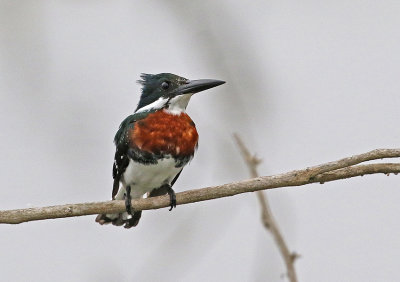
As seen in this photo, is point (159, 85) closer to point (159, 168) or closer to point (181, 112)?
point (181, 112)

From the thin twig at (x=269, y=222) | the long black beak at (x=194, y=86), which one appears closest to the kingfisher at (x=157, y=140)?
the long black beak at (x=194, y=86)

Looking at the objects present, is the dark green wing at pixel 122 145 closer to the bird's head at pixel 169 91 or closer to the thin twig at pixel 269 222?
the bird's head at pixel 169 91

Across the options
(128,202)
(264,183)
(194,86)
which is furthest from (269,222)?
(194,86)

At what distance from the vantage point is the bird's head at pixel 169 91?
15.9 feet

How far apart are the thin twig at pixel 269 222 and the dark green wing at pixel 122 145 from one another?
112cm

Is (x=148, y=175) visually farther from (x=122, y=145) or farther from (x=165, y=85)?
(x=165, y=85)

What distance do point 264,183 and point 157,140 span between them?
1.37 m

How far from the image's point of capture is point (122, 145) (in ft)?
15.6

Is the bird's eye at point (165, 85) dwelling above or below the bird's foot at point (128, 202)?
above

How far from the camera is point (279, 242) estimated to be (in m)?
3.43

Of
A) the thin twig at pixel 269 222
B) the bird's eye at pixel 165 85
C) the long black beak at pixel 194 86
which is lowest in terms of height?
the thin twig at pixel 269 222

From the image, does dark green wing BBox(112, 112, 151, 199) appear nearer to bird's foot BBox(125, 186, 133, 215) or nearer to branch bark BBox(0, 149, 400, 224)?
bird's foot BBox(125, 186, 133, 215)

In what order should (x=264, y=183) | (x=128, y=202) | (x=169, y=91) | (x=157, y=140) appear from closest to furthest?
(x=264, y=183), (x=128, y=202), (x=157, y=140), (x=169, y=91)

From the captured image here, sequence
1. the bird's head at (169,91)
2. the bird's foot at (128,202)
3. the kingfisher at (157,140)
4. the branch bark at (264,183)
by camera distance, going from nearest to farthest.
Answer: the branch bark at (264,183)
the bird's foot at (128,202)
the kingfisher at (157,140)
the bird's head at (169,91)
